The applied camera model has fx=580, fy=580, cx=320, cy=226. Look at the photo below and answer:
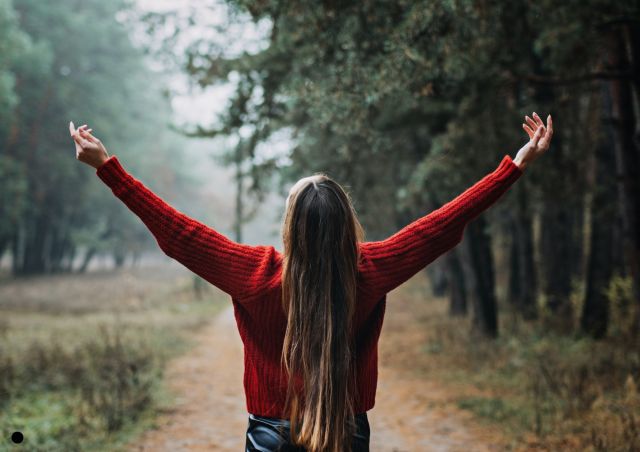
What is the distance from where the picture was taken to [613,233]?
10.5 meters

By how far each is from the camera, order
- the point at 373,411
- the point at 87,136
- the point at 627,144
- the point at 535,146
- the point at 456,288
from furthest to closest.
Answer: the point at 456,288 < the point at 373,411 < the point at 627,144 < the point at 535,146 < the point at 87,136

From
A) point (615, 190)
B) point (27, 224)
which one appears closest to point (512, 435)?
point (615, 190)

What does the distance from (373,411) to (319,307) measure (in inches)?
233

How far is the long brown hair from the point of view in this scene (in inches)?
86.0

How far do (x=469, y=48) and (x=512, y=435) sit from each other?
4.22 meters

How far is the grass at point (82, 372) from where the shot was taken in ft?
19.9

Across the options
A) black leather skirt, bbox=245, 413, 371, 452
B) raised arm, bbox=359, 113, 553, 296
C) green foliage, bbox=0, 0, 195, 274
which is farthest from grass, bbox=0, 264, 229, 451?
green foliage, bbox=0, 0, 195, 274

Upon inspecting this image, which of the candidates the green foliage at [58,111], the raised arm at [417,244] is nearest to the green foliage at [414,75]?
the raised arm at [417,244]

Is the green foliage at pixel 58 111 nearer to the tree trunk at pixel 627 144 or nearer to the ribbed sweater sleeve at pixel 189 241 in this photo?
the tree trunk at pixel 627 144

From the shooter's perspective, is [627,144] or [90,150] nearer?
[90,150]

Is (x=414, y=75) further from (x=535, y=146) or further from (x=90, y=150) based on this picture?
(x=90, y=150)

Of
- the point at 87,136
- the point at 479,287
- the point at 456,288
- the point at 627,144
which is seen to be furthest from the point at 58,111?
the point at 87,136

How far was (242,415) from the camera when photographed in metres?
7.29

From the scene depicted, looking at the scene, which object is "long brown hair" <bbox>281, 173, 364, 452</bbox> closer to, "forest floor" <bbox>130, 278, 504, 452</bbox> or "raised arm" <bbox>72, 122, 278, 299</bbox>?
"raised arm" <bbox>72, 122, 278, 299</bbox>
